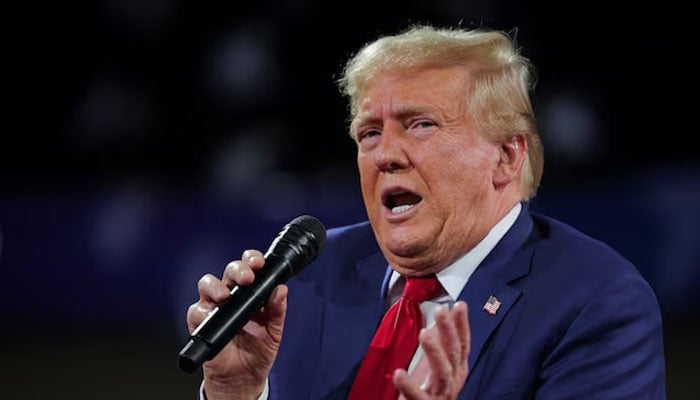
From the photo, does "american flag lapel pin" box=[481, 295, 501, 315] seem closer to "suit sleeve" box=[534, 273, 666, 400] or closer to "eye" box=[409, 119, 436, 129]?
"suit sleeve" box=[534, 273, 666, 400]

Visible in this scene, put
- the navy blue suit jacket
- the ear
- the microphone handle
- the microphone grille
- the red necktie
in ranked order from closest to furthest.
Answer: the microphone handle, the microphone grille, the navy blue suit jacket, the red necktie, the ear

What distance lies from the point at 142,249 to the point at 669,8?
7.54 feet

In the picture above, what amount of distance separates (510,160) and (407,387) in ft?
2.39

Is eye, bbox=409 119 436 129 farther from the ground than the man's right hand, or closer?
farther from the ground

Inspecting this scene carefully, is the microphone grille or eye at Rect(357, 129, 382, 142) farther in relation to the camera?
eye at Rect(357, 129, 382, 142)

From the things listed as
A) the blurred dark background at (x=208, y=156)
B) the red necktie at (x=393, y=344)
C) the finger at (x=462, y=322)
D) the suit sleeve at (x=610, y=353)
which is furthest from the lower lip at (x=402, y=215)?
the blurred dark background at (x=208, y=156)

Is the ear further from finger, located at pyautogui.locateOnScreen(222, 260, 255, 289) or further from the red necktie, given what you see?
finger, located at pyautogui.locateOnScreen(222, 260, 255, 289)

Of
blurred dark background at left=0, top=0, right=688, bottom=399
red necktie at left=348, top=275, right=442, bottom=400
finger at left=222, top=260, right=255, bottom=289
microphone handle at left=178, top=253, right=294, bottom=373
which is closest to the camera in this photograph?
microphone handle at left=178, top=253, right=294, bottom=373

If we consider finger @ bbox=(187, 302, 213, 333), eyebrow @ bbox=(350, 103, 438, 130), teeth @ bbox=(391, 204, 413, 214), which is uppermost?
eyebrow @ bbox=(350, 103, 438, 130)

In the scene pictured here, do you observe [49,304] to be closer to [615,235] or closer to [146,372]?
[146,372]

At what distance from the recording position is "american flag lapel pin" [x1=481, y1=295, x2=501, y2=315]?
179cm

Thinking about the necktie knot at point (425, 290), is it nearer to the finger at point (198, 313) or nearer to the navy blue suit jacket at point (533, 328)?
the navy blue suit jacket at point (533, 328)

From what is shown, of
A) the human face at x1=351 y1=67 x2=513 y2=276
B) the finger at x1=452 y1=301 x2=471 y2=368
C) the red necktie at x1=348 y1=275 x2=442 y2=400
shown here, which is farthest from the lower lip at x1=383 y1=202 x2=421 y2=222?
the finger at x1=452 y1=301 x2=471 y2=368

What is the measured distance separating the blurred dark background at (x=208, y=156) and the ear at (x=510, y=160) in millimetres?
1570
